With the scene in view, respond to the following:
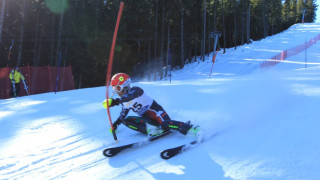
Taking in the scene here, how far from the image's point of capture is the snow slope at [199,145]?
3854mm

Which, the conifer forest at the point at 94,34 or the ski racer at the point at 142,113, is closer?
the ski racer at the point at 142,113

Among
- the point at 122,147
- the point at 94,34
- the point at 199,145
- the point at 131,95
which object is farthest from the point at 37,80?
the point at 199,145

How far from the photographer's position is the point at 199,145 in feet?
15.8

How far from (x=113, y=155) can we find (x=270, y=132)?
110 inches

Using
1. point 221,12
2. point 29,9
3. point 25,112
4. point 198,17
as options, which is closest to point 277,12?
point 221,12

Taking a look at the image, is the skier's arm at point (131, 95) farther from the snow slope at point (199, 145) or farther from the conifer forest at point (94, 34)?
the conifer forest at point (94, 34)

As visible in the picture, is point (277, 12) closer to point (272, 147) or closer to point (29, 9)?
point (29, 9)

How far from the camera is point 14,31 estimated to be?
987 inches

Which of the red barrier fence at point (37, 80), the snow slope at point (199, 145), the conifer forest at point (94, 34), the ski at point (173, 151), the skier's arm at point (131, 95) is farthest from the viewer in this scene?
the conifer forest at point (94, 34)

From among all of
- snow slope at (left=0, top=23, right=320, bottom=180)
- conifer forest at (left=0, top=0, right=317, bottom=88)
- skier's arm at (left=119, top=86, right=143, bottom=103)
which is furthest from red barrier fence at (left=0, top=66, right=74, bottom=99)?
skier's arm at (left=119, top=86, right=143, bottom=103)

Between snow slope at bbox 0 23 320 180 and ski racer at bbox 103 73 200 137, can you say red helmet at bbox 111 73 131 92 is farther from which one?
snow slope at bbox 0 23 320 180

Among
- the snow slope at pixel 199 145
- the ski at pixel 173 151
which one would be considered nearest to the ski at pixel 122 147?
the snow slope at pixel 199 145

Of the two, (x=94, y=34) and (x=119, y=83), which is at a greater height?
(x=94, y=34)

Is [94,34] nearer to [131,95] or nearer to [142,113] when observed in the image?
[142,113]
